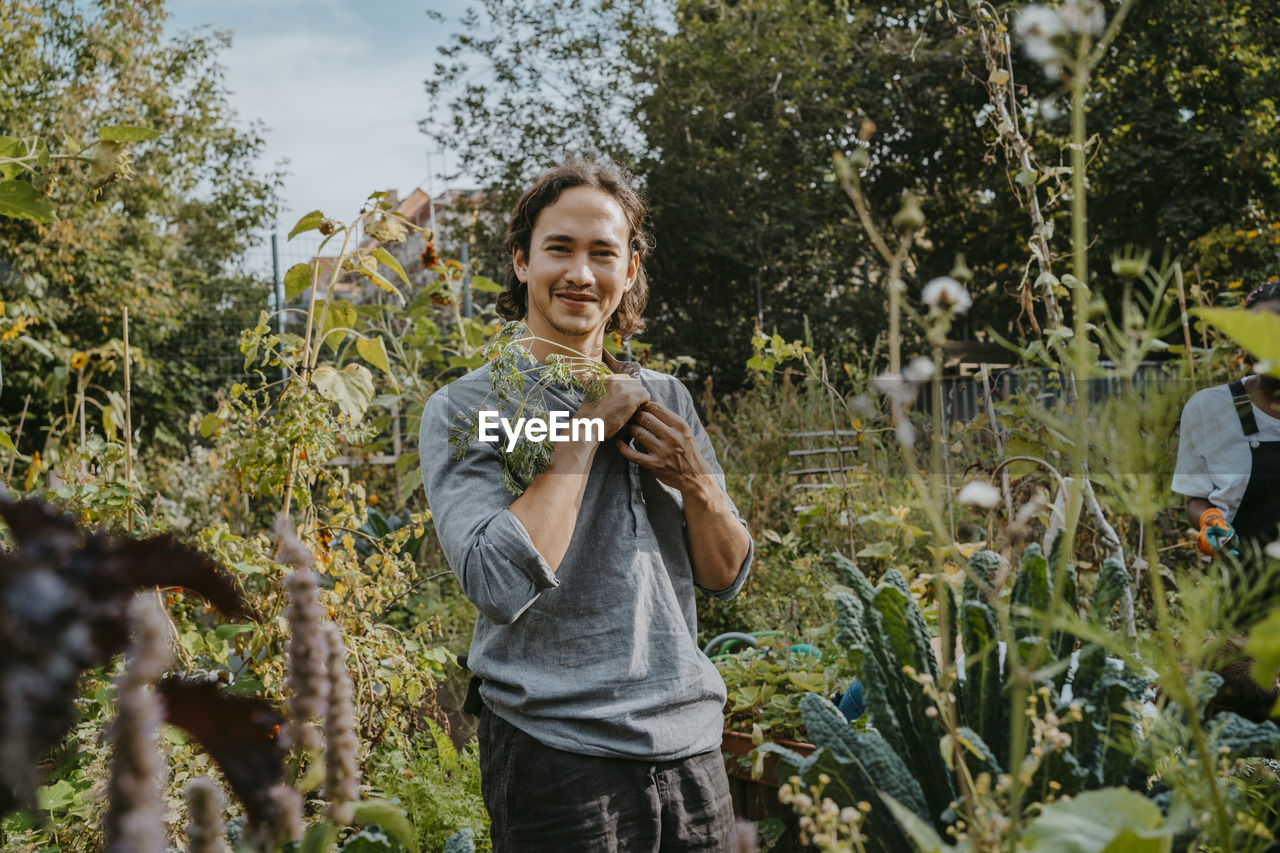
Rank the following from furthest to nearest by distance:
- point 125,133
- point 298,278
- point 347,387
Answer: point 298,278
point 347,387
point 125,133

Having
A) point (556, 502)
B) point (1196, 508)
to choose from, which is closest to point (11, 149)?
point (556, 502)

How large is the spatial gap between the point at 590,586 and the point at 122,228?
34.9ft

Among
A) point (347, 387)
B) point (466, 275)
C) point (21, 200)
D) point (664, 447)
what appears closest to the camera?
point (21, 200)

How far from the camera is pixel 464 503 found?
46.9 inches

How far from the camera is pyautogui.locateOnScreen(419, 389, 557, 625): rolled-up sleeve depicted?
111 cm

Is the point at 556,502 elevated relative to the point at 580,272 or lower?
lower

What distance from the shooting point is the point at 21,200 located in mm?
999

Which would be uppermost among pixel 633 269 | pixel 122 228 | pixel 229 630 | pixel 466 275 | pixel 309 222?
pixel 122 228

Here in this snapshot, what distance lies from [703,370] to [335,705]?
11027 millimetres

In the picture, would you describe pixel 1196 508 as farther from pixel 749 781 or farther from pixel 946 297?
pixel 946 297

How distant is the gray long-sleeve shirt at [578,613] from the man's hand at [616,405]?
3.9 inches

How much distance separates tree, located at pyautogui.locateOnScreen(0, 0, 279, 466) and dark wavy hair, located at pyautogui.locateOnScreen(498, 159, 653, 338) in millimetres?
6838

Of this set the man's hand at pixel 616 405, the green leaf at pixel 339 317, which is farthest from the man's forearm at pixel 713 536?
the green leaf at pixel 339 317

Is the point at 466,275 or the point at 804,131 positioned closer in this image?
the point at 466,275
